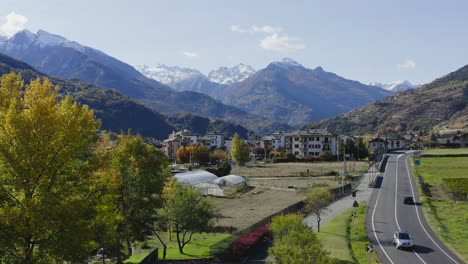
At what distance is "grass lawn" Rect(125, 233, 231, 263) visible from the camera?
33072mm

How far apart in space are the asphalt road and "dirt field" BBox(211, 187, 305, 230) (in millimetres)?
13090

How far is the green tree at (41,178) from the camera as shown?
1658 centimetres

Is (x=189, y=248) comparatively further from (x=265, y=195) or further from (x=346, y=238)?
(x=265, y=195)

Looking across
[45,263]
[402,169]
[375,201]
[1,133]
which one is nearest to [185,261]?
[45,263]

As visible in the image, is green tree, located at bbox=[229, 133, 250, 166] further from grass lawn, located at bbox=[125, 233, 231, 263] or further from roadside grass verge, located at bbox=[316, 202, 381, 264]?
grass lawn, located at bbox=[125, 233, 231, 263]

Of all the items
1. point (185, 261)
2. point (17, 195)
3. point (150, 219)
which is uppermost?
point (17, 195)

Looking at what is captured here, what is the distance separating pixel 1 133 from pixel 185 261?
756 inches

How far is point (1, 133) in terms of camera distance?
Result: 17.1 m

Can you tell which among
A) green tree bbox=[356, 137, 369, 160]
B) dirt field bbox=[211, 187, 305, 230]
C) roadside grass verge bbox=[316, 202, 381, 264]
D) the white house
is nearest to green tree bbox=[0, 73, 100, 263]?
roadside grass verge bbox=[316, 202, 381, 264]

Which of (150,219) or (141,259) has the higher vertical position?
(150,219)

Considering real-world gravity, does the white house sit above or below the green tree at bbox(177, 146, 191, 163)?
above

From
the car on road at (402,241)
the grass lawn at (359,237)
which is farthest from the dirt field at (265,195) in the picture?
the car on road at (402,241)

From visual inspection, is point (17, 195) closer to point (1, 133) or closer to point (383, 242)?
point (1, 133)

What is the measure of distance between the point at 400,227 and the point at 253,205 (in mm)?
23520
